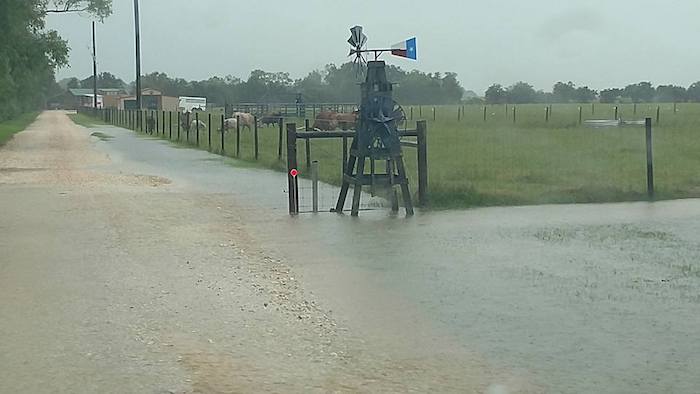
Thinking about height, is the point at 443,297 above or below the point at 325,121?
below

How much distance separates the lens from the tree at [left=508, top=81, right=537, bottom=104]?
92.5ft

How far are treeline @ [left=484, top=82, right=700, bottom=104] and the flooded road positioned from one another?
13027mm

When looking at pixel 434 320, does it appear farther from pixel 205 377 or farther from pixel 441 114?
pixel 441 114

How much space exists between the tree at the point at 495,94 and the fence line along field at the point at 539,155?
3.33ft

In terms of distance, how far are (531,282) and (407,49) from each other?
18.4 ft

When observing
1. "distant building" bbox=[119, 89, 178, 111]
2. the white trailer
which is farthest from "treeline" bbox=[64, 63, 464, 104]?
"distant building" bbox=[119, 89, 178, 111]

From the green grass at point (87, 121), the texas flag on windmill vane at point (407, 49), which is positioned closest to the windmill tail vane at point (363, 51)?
the texas flag on windmill vane at point (407, 49)

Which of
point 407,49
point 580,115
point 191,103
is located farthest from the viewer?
point 191,103

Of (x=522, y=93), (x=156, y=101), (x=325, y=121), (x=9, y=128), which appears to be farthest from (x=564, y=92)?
(x=156, y=101)

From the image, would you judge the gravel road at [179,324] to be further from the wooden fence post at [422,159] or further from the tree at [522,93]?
the tree at [522,93]

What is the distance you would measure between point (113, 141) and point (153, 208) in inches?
1116

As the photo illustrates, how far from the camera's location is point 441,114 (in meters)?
32.2

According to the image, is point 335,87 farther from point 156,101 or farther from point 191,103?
point 156,101

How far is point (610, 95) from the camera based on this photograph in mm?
38844
